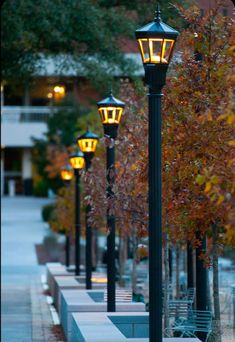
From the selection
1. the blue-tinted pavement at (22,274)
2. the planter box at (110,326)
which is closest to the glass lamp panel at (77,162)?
the blue-tinted pavement at (22,274)

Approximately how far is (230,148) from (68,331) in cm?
508

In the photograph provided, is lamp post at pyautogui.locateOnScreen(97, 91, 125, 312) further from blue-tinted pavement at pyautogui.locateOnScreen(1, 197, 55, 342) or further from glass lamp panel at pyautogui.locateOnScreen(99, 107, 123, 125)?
blue-tinted pavement at pyautogui.locateOnScreen(1, 197, 55, 342)

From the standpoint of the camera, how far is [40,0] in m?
21.4

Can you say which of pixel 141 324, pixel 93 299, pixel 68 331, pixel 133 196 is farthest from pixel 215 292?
pixel 93 299

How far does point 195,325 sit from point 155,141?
398 cm

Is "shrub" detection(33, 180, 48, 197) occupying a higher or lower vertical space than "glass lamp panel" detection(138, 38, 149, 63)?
lower

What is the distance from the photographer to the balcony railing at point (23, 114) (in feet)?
233

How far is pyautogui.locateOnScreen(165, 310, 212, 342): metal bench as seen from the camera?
12281 mm

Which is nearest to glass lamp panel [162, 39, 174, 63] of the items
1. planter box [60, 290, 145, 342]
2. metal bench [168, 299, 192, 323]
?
planter box [60, 290, 145, 342]

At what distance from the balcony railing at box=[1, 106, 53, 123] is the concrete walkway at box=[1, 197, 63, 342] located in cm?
562

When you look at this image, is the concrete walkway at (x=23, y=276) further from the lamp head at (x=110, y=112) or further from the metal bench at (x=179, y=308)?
the lamp head at (x=110, y=112)

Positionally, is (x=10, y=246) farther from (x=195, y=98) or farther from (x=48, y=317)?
(x=195, y=98)

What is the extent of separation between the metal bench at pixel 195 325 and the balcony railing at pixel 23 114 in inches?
2277

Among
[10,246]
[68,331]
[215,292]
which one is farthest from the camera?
[10,246]
